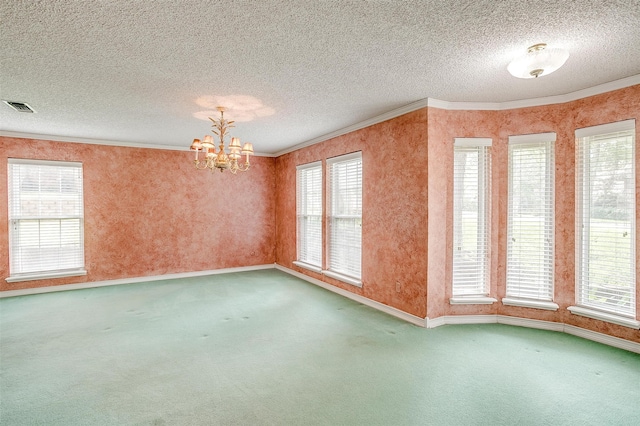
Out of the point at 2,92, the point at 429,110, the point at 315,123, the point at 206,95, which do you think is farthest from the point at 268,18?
the point at 2,92

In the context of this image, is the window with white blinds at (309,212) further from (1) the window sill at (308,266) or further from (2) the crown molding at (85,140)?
(2) the crown molding at (85,140)

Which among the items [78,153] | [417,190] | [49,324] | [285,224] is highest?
[78,153]

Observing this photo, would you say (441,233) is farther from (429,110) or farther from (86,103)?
(86,103)

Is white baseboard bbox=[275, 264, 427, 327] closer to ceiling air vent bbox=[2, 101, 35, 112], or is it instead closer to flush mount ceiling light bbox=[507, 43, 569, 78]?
flush mount ceiling light bbox=[507, 43, 569, 78]

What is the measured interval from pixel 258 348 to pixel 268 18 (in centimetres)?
286

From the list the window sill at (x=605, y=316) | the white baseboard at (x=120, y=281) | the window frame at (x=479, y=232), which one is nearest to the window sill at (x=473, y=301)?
the window frame at (x=479, y=232)

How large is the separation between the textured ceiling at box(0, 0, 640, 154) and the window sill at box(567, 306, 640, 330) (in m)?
2.33

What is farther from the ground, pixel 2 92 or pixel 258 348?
pixel 2 92

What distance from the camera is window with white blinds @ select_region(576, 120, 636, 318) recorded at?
3.11 m

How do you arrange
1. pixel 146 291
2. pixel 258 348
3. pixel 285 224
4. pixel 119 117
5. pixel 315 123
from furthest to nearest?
1. pixel 285 224
2. pixel 146 291
3. pixel 315 123
4. pixel 119 117
5. pixel 258 348

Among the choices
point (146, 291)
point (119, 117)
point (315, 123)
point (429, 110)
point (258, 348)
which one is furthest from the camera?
point (146, 291)

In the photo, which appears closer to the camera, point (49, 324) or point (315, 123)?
point (49, 324)

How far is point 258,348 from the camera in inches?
125

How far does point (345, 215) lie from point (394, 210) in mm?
1252
